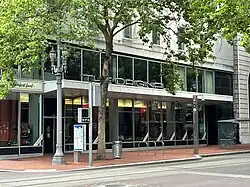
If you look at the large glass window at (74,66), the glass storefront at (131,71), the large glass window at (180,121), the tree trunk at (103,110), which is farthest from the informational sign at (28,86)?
the large glass window at (180,121)

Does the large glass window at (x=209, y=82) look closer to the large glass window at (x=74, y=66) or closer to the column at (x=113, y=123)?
the column at (x=113, y=123)

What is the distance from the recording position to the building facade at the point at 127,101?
25.5 meters

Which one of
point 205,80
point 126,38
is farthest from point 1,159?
point 205,80

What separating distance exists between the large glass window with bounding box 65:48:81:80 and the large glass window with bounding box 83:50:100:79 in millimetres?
542

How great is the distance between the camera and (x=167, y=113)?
34969mm

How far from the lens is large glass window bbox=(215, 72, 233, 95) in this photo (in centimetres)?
3950

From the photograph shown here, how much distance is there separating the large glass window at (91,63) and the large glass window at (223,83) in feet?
45.5

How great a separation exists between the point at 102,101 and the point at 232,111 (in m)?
20.5

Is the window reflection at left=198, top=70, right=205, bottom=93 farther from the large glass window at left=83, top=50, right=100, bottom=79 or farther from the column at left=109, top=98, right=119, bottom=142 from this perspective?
the large glass window at left=83, top=50, right=100, bottom=79

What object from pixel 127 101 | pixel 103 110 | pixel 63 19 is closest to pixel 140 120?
pixel 127 101

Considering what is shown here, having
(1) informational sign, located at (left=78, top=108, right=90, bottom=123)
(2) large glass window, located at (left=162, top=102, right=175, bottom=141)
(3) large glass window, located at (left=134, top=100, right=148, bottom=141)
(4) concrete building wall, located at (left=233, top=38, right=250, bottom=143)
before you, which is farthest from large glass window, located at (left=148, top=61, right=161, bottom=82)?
(1) informational sign, located at (left=78, top=108, right=90, bottom=123)

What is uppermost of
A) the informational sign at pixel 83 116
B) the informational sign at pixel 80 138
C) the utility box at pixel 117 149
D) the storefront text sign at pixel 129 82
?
the storefront text sign at pixel 129 82

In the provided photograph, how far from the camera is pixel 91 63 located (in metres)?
28.8

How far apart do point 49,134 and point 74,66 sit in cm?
447
